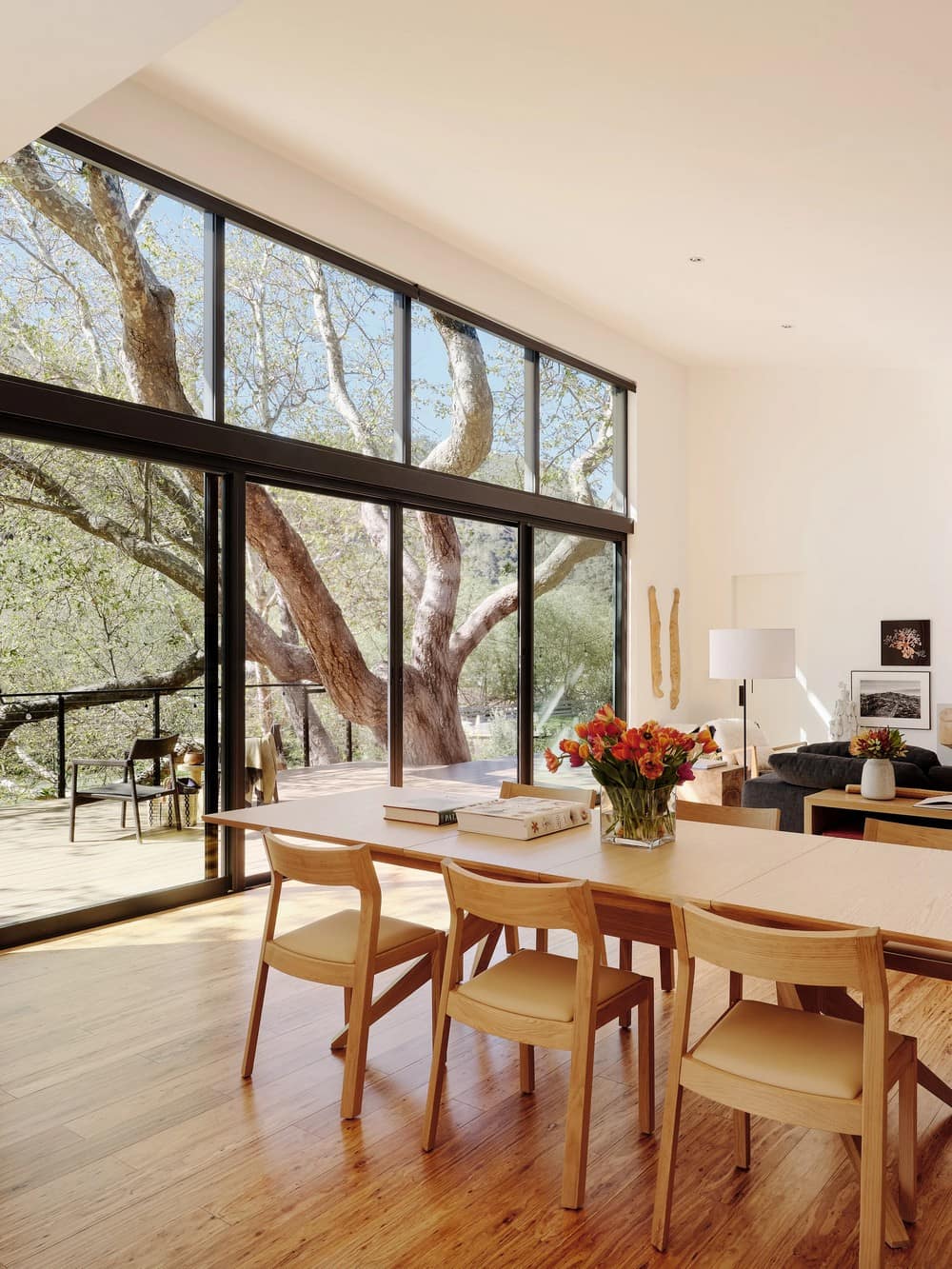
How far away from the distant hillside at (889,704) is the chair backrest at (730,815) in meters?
5.61

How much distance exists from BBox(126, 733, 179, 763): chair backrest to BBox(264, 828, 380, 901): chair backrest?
220cm

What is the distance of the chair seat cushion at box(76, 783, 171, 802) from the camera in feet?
14.9

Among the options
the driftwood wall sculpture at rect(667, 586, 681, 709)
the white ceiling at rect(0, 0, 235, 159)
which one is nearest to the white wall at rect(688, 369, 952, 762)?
the driftwood wall sculpture at rect(667, 586, 681, 709)

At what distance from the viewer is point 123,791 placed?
4.68m

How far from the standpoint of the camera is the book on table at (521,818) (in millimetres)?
2980

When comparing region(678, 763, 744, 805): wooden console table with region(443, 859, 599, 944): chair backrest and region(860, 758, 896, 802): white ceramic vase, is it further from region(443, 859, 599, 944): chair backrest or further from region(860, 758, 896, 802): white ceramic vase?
region(443, 859, 599, 944): chair backrest

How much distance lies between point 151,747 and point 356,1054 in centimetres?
253

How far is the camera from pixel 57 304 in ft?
14.3

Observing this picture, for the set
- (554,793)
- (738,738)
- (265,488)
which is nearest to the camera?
(554,793)

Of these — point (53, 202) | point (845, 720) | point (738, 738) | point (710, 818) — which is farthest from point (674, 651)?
point (53, 202)

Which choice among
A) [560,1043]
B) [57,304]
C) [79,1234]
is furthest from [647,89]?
[79,1234]

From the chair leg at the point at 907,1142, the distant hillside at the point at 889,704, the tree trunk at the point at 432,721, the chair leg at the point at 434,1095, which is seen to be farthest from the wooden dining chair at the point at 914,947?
the distant hillside at the point at 889,704

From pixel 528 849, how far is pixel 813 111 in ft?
11.8

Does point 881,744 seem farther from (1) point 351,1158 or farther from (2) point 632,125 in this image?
(1) point 351,1158
